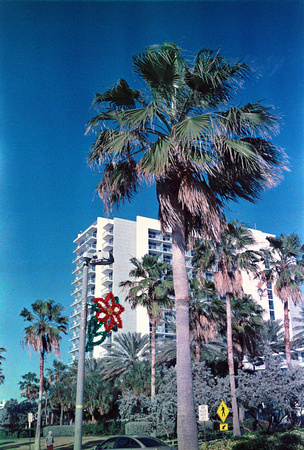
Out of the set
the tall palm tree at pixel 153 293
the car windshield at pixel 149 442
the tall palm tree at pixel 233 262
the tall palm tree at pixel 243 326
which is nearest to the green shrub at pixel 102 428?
the tall palm tree at pixel 243 326

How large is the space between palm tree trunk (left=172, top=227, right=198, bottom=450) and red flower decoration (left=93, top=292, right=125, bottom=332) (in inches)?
73.7

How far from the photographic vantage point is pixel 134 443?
13.7 metres

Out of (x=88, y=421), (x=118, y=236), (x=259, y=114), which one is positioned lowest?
Answer: (x=88, y=421)

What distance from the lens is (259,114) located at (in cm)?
1155

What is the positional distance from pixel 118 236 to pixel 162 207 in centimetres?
7693

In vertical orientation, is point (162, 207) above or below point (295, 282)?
below

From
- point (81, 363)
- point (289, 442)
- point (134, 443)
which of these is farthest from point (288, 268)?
point (81, 363)

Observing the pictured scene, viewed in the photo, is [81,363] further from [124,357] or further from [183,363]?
[124,357]

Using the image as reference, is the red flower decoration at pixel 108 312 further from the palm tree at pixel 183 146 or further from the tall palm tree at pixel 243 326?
the tall palm tree at pixel 243 326

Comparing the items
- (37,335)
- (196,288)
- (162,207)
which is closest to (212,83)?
(162,207)

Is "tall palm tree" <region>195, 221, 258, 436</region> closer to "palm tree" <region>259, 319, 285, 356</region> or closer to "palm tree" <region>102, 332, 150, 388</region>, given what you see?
"palm tree" <region>102, 332, 150, 388</region>

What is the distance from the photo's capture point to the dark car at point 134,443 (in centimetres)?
1340

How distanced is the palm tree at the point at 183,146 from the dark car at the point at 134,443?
453 centimetres

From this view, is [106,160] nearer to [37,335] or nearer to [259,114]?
[259,114]
